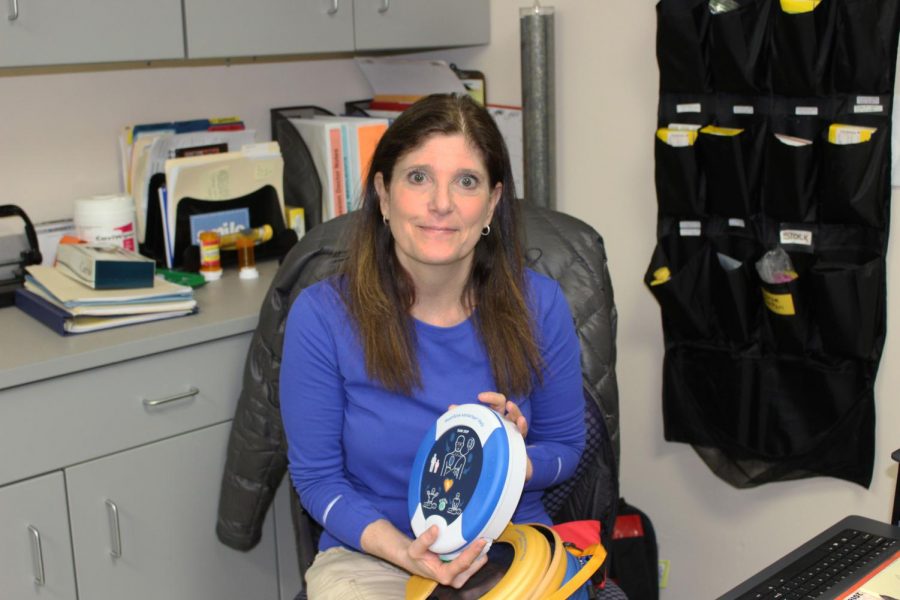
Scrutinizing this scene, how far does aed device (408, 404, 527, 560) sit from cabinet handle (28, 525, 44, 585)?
0.79 meters

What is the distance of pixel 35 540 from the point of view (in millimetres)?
1899

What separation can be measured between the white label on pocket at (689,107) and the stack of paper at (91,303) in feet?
3.55

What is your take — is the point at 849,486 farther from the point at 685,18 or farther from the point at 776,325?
the point at 685,18

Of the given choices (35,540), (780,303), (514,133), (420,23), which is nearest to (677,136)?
(780,303)

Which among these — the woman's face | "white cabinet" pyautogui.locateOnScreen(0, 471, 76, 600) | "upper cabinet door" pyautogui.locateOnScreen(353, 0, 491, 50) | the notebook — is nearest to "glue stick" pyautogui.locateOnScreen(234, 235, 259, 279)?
"upper cabinet door" pyautogui.locateOnScreen(353, 0, 491, 50)

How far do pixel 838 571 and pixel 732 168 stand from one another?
3.50 feet

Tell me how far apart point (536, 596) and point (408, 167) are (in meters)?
0.65

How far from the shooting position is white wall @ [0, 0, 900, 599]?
230 cm

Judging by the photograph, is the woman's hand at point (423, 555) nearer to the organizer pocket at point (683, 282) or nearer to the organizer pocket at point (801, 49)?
the organizer pocket at point (683, 282)

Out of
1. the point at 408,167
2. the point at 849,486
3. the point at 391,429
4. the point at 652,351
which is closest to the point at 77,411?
the point at 391,429

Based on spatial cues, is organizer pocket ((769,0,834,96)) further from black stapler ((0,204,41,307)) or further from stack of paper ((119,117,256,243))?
black stapler ((0,204,41,307))

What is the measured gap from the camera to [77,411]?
1.90 metres

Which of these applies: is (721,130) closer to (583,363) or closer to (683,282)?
(683,282)

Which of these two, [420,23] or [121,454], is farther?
[420,23]
